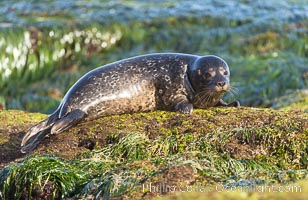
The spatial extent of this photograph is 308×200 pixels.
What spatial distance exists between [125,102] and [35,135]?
3.20ft

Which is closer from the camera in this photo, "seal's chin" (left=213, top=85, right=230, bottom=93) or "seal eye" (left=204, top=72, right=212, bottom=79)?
"seal's chin" (left=213, top=85, right=230, bottom=93)

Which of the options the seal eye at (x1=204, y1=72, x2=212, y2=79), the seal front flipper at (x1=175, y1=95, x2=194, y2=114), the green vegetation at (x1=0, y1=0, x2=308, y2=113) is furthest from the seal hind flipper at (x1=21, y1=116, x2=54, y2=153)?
the green vegetation at (x1=0, y1=0, x2=308, y2=113)

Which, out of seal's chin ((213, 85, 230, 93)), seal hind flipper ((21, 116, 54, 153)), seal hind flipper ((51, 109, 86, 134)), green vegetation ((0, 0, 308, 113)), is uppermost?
seal's chin ((213, 85, 230, 93))

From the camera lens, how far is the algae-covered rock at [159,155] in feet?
15.0

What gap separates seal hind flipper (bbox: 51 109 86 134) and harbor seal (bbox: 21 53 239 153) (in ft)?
0.05

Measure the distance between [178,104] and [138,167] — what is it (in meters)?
1.77

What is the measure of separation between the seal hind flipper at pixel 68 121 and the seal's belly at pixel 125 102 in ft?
0.45

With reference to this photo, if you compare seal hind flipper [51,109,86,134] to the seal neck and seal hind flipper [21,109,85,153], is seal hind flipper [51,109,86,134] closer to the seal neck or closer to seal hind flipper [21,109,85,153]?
seal hind flipper [21,109,85,153]

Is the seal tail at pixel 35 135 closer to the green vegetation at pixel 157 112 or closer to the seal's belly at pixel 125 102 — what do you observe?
the green vegetation at pixel 157 112

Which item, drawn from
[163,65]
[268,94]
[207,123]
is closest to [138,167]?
[207,123]

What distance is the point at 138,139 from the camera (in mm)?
5660

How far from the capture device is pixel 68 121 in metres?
6.32

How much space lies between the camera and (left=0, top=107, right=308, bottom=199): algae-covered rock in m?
4.58

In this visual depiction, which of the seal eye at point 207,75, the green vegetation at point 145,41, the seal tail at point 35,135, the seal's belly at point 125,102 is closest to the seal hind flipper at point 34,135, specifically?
the seal tail at point 35,135
